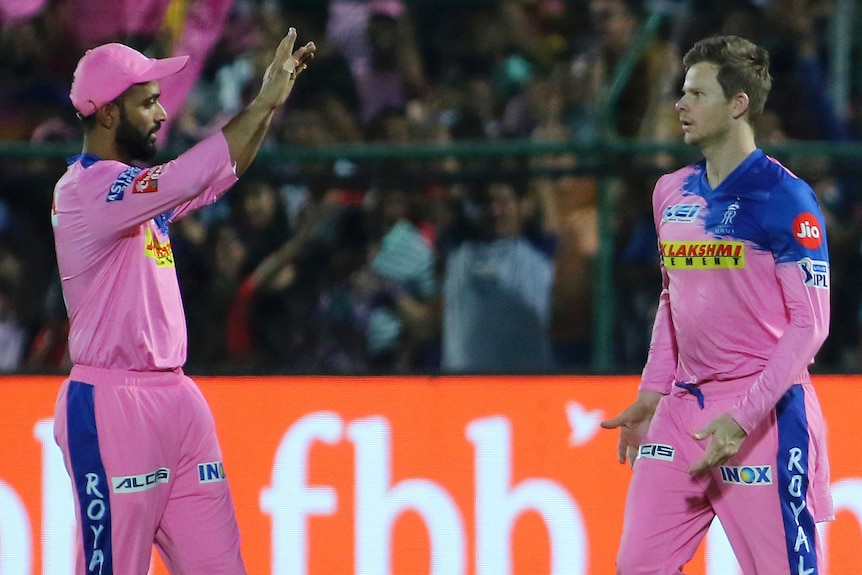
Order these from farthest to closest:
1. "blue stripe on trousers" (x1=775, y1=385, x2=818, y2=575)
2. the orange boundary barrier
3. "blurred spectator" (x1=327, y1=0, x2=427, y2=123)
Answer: "blurred spectator" (x1=327, y1=0, x2=427, y2=123) < the orange boundary barrier < "blue stripe on trousers" (x1=775, y1=385, x2=818, y2=575)

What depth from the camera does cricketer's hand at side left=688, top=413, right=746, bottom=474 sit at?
12.1ft

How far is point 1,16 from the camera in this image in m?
8.17

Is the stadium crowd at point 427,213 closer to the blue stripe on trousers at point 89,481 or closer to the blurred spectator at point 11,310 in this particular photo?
the blurred spectator at point 11,310

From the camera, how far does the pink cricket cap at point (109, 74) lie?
4109 millimetres

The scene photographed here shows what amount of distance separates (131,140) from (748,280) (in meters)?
1.84

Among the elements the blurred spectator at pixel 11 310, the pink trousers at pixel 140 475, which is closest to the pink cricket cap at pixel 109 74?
the pink trousers at pixel 140 475

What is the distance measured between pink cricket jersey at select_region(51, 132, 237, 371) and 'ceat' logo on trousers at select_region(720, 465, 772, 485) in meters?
1.62

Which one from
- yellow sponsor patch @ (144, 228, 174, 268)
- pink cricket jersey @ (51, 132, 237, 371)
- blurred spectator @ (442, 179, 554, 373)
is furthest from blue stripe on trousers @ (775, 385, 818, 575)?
blurred spectator @ (442, 179, 554, 373)

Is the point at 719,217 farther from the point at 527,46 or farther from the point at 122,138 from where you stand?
the point at 527,46

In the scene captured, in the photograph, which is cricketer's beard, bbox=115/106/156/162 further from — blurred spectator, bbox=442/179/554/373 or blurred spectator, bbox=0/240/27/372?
blurred spectator, bbox=0/240/27/372

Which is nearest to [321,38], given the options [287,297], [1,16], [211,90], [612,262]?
[211,90]

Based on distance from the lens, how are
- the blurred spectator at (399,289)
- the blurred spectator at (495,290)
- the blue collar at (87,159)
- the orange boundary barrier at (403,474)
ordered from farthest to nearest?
the blurred spectator at (399,289) < the blurred spectator at (495,290) < the orange boundary barrier at (403,474) < the blue collar at (87,159)

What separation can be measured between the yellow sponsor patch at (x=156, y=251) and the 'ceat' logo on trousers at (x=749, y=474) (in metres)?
1.73

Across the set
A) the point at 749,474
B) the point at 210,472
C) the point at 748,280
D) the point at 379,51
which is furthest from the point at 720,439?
the point at 379,51
